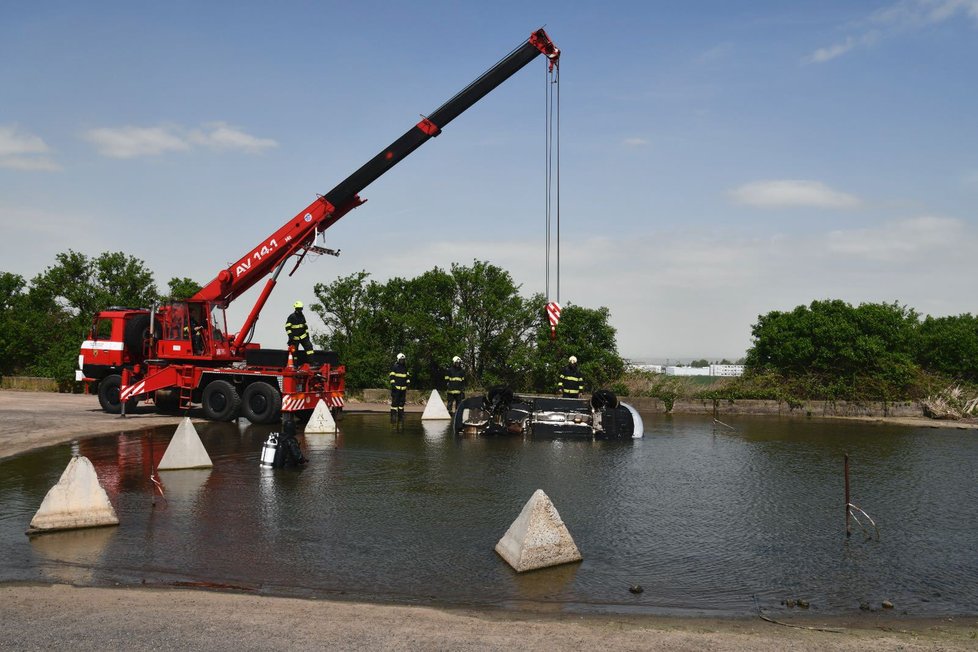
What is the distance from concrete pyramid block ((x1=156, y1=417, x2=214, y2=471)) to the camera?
11227mm

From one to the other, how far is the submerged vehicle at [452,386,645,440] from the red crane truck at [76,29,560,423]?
430 centimetres

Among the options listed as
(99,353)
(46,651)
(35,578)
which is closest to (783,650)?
(46,651)

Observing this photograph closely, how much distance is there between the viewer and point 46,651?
4512 millimetres

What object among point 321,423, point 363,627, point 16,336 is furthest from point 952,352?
point 16,336

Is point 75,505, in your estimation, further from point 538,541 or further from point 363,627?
point 538,541

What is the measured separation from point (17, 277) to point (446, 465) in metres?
32.5

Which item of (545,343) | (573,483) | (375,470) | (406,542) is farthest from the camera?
(545,343)

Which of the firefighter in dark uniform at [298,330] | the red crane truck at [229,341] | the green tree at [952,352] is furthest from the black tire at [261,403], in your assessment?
the green tree at [952,352]

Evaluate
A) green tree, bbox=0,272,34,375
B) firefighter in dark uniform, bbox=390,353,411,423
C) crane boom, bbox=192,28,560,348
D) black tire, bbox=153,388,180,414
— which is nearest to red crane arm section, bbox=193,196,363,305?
crane boom, bbox=192,28,560,348

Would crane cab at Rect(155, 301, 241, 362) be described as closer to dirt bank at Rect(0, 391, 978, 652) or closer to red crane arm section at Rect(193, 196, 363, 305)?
red crane arm section at Rect(193, 196, 363, 305)

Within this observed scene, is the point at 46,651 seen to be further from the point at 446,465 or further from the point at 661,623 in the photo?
the point at 446,465

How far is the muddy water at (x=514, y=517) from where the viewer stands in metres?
5.98

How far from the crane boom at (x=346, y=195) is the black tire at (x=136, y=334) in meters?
1.63

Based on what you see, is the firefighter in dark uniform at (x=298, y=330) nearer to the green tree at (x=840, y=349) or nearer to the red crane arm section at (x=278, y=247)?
the red crane arm section at (x=278, y=247)
